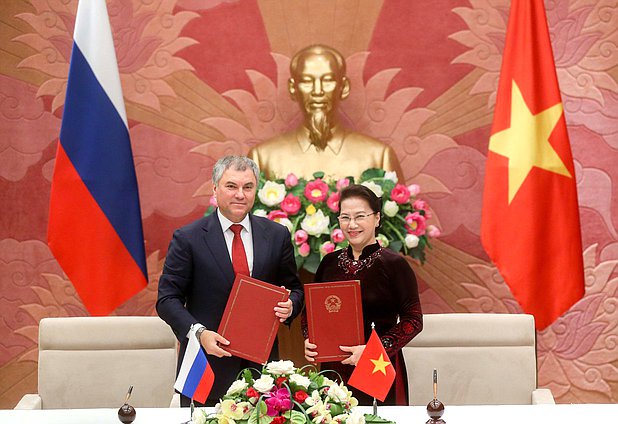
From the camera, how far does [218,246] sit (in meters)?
2.92

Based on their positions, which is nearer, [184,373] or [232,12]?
[184,373]

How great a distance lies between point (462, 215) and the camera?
4.72 m

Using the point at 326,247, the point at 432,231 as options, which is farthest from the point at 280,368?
the point at 432,231

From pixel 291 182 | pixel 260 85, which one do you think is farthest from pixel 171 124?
pixel 291 182

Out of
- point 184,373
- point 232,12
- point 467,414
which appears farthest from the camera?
point 232,12

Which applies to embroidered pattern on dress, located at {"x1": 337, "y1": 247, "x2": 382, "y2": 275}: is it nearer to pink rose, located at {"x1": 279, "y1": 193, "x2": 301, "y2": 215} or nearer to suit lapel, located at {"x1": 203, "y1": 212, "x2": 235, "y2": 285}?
suit lapel, located at {"x1": 203, "y1": 212, "x2": 235, "y2": 285}

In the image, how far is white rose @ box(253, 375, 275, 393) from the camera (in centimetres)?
189

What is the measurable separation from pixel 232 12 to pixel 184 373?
2.91 m

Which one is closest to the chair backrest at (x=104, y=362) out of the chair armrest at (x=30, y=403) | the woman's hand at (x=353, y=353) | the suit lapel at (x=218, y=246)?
the chair armrest at (x=30, y=403)

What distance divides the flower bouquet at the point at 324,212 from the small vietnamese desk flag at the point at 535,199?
37 cm

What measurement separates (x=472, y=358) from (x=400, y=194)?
95cm

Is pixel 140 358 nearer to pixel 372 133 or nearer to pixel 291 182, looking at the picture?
pixel 291 182

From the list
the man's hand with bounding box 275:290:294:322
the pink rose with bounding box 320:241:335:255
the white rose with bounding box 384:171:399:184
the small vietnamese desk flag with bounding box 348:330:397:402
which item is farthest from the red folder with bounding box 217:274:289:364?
the white rose with bounding box 384:171:399:184

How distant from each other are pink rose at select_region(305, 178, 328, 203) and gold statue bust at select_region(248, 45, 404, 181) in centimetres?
42
